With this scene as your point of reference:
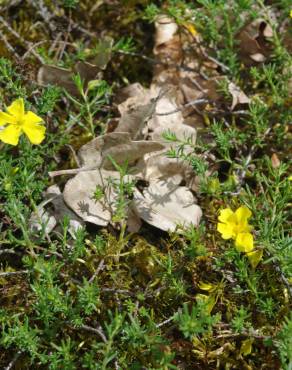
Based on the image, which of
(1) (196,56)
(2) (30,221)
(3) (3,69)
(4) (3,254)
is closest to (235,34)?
(1) (196,56)

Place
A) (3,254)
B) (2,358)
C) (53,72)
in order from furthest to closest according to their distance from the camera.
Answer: (53,72)
(3,254)
(2,358)

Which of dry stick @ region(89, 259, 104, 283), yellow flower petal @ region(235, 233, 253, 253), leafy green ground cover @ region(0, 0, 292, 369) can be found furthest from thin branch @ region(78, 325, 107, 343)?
yellow flower petal @ region(235, 233, 253, 253)

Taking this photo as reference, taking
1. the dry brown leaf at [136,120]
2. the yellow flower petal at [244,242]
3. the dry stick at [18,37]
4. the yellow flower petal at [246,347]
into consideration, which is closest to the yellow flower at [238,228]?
the yellow flower petal at [244,242]

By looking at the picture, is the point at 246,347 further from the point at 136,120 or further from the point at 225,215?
the point at 136,120

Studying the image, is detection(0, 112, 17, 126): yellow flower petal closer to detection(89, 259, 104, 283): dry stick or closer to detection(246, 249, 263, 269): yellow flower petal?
detection(89, 259, 104, 283): dry stick

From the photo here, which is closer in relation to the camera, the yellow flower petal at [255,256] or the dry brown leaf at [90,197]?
the yellow flower petal at [255,256]

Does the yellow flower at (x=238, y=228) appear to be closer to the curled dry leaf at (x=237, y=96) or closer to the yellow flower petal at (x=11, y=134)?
the curled dry leaf at (x=237, y=96)

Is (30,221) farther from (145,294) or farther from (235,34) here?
(235,34)

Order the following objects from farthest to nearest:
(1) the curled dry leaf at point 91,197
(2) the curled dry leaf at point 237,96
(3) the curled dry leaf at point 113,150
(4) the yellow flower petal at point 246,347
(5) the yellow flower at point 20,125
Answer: (2) the curled dry leaf at point 237,96 < (3) the curled dry leaf at point 113,150 < (1) the curled dry leaf at point 91,197 < (5) the yellow flower at point 20,125 < (4) the yellow flower petal at point 246,347
